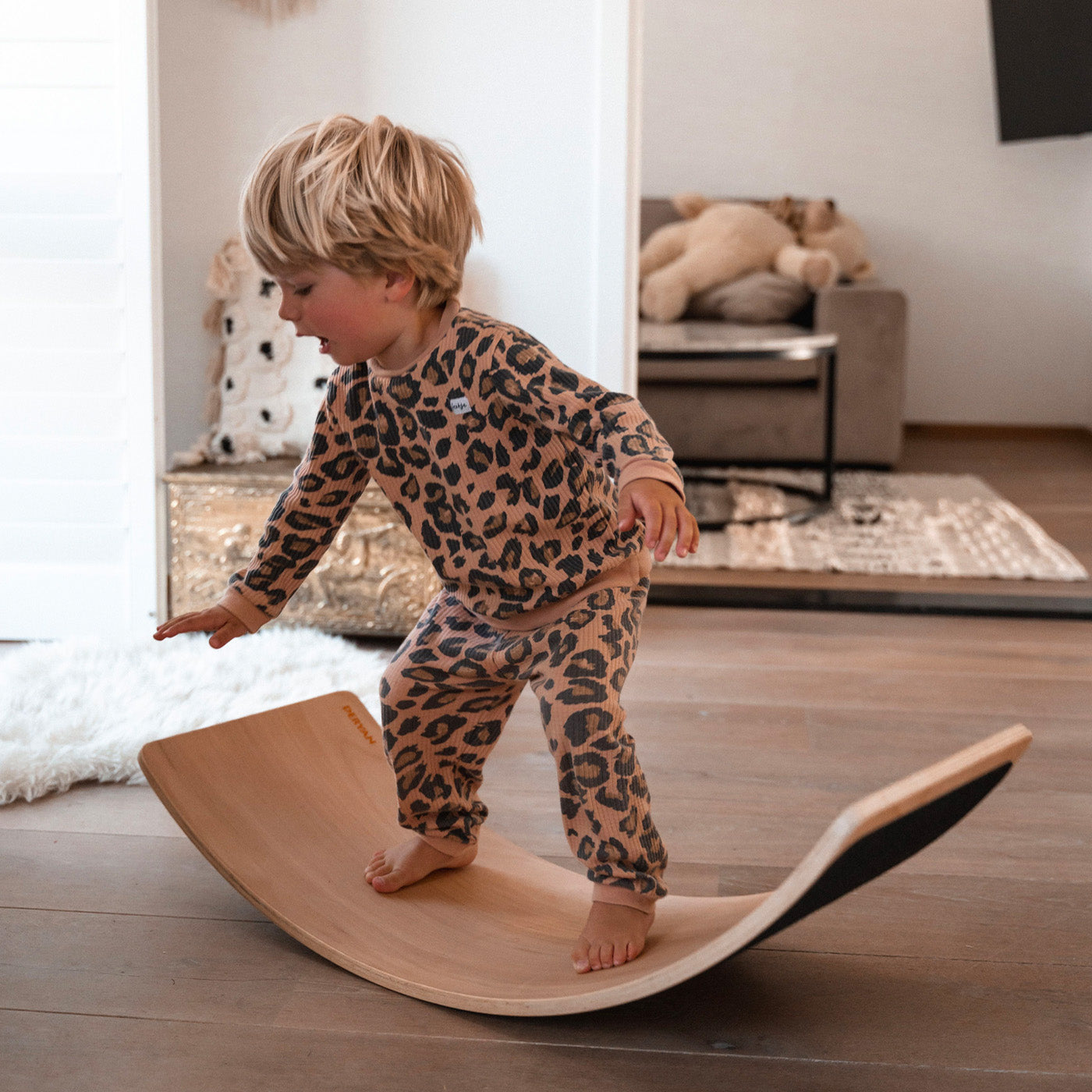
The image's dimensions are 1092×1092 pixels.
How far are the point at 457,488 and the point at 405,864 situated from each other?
0.38 metres

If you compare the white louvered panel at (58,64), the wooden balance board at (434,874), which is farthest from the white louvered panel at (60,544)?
the wooden balance board at (434,874)

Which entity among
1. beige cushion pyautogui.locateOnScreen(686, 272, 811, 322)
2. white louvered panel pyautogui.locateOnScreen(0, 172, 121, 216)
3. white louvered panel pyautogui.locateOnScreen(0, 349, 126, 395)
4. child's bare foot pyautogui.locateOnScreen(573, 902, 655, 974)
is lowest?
child's bare foot pyautogui.locateOnScreen(573, 902, 655, 974)

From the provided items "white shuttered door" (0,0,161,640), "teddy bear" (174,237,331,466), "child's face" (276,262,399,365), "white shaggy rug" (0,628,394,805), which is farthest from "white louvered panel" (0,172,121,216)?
"child's face" (276,262,399,365)

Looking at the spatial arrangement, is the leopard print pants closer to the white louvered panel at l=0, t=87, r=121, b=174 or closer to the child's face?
the child's face

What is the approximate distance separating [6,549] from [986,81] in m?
4.00

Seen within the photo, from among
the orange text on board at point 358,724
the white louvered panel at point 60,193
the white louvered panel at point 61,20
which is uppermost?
the white louvered panel at point 61,20

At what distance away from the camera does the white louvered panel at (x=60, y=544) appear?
210 cm

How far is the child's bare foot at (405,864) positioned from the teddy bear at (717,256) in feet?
9.51

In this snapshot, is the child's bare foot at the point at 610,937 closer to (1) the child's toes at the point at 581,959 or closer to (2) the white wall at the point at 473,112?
(1) the child's toes at the point at 581,959

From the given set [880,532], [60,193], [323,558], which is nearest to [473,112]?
[60,193]

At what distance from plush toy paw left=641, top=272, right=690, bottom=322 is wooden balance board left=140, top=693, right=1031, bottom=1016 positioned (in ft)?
8.75

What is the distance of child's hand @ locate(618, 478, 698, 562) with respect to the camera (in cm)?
86

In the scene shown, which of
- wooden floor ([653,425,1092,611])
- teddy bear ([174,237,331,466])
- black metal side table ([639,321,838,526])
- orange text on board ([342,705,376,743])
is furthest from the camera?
black metal side table ([639,321,838,526])

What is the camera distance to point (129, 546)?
2.10m
